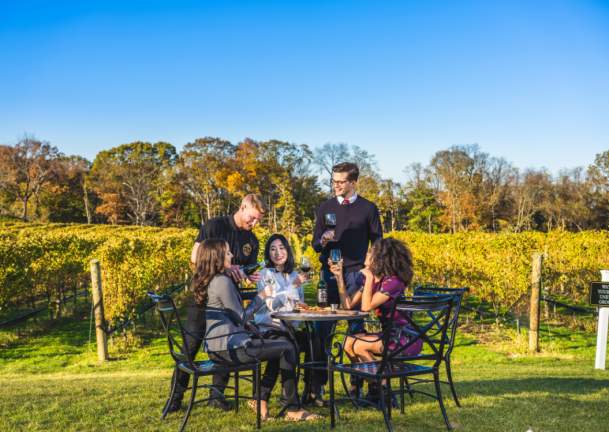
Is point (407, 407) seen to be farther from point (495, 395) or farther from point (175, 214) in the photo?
point (175, 214)

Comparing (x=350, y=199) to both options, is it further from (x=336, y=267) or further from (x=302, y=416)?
(x=302, y=416)

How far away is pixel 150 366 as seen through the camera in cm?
859

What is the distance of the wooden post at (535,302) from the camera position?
8.59 metres

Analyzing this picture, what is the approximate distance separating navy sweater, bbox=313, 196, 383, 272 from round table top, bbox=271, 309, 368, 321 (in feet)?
2.28

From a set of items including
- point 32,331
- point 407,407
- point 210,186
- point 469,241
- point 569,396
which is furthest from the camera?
point 210,186

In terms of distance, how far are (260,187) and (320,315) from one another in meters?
51.5

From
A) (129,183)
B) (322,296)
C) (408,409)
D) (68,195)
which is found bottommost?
(408,409)

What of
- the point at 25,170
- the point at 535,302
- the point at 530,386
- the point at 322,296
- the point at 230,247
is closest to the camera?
the point at 322,296

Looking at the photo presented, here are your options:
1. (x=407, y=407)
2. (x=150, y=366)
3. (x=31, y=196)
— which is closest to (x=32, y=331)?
(x=150, y=366)

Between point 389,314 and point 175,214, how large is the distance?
173ft

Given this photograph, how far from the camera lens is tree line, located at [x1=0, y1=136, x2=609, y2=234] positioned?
48.7m

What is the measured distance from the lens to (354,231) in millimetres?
4590

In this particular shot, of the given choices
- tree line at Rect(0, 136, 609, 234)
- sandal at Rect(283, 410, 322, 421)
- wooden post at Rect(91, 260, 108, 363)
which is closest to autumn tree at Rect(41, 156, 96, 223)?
tree line at Rect(0, 136, 609, 234)

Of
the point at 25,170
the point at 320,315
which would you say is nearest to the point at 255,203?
the point at 320,315
